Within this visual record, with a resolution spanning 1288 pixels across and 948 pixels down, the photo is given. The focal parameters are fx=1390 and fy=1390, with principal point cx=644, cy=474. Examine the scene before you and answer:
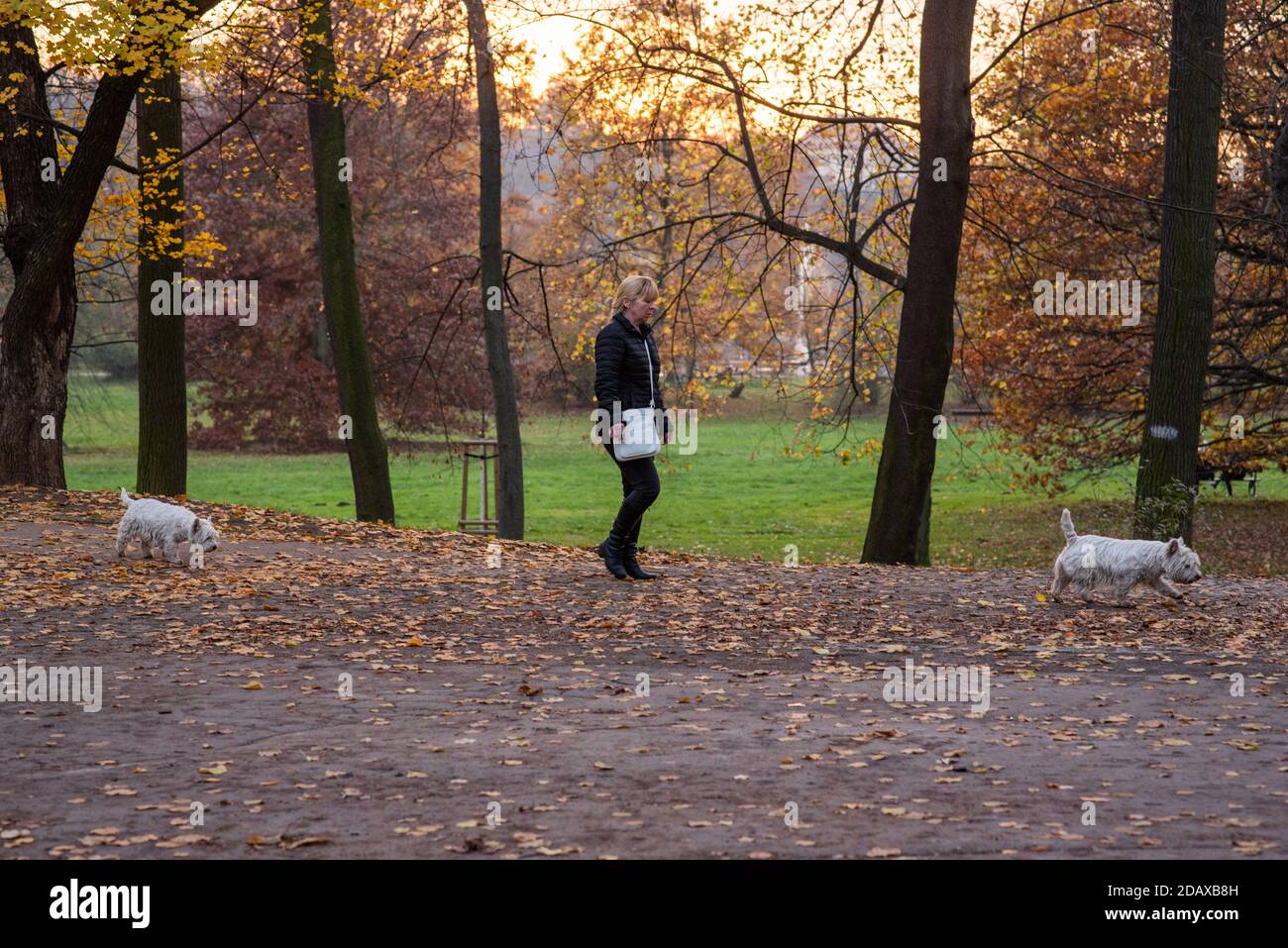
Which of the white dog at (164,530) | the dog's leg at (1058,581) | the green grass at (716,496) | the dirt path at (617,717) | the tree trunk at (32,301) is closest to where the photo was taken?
the dirt path at (617,717)

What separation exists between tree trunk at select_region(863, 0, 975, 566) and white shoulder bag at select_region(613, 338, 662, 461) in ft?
17.5

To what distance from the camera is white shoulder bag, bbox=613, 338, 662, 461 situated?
10.4m

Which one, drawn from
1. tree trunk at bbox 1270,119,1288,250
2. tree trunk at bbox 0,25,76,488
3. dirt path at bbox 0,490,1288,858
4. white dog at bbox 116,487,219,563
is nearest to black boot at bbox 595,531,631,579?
dirt path at bbox 0,490,1288,858

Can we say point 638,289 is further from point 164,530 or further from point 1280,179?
point 1280,179

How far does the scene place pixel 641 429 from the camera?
10.4 m

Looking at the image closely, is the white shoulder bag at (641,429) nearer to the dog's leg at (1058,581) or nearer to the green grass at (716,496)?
the dog's leg at (1058,581)

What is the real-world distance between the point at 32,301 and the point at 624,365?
8748 millimetres

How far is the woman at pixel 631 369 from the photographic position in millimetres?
10336

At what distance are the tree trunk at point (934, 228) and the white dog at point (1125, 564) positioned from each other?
4368 millimetres

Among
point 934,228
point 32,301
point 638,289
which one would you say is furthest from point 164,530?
point 934,228

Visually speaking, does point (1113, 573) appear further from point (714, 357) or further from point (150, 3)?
point (714, 357)

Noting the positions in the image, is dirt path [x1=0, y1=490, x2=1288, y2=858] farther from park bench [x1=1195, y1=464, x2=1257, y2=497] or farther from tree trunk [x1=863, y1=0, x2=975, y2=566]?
park bench [x1=1195, y1=464, x2=1257, y2=497]

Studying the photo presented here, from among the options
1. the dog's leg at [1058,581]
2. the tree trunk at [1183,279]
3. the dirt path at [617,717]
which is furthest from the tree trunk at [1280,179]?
the dog's leg at [1058,581]
